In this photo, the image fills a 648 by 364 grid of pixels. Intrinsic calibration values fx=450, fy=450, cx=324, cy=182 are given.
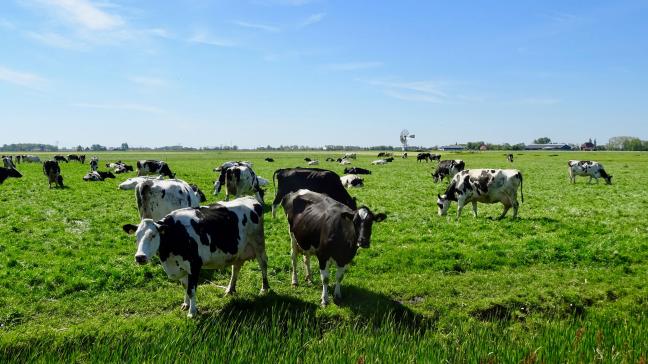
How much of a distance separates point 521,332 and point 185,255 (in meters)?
5.97

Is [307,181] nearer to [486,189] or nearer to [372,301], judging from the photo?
[486,189]

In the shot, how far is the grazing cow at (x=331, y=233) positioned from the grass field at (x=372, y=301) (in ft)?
2.43

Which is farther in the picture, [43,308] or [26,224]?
[26,224]

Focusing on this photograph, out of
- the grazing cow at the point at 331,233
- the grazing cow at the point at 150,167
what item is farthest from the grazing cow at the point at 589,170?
the grazing cow at the point at 331,233

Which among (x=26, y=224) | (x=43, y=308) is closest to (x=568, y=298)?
(x=43, y=308)

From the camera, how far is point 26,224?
53.4 feet

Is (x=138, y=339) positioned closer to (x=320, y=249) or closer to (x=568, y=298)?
(x=320, y=249)

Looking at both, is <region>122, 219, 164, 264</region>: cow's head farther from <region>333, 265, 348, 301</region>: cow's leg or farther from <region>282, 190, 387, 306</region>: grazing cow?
<region>333, 265, 348, 301</region>: cow's leg

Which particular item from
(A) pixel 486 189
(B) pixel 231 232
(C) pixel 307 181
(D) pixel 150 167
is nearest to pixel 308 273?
(B) pixel 231 232

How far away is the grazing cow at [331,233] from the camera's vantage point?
8617mm

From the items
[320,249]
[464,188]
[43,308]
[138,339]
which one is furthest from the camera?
[464,188]

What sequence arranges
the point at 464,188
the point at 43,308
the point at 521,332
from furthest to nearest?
the point at 464,188
the point at 43,308
the point at 521,332

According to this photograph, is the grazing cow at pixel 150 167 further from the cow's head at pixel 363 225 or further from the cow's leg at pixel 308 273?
the cow's head at pixel 363 225

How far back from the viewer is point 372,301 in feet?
29.6
